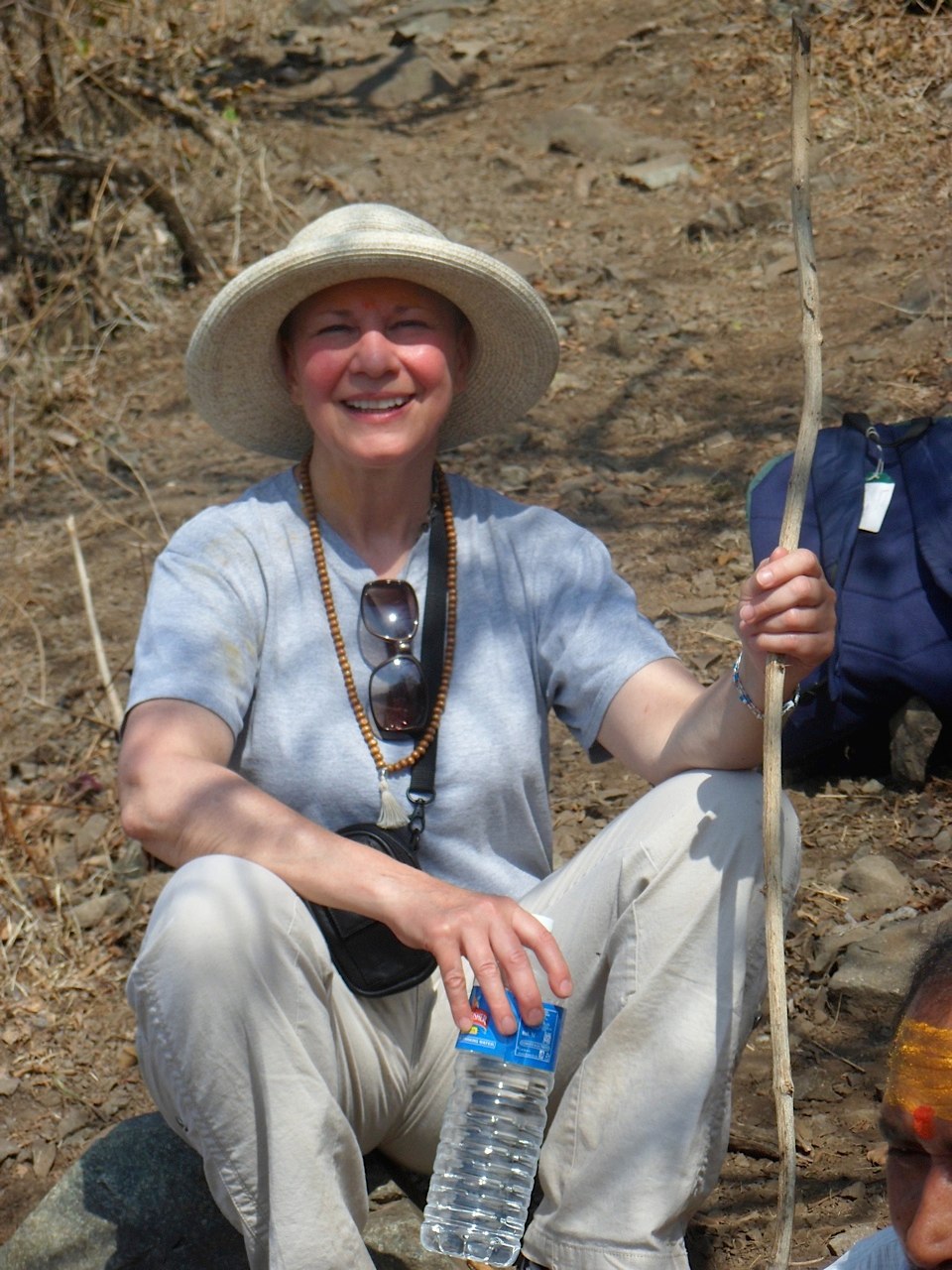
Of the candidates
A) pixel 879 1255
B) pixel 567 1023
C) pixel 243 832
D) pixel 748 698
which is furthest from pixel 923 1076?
pixel 243 832

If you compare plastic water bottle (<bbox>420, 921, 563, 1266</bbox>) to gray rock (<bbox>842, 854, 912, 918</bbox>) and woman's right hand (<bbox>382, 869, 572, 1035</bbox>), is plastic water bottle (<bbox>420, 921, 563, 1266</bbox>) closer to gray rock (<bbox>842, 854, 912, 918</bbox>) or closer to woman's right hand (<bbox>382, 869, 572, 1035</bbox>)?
woman's right hand (<bbox>382, 869, 572, 1035</bbox>)

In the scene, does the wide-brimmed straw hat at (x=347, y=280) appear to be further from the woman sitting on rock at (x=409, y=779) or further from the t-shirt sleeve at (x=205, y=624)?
the t-shirt sleeve at (x=205, y=624)

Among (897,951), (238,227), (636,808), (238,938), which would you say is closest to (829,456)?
(897,951)

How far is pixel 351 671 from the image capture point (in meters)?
2.59

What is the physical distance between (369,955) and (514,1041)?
0.36 meters

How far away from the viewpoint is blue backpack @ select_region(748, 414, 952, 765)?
11.3ft

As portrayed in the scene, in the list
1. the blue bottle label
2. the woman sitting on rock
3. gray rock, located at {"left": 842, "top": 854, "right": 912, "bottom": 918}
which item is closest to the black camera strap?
the woman sitting on rock

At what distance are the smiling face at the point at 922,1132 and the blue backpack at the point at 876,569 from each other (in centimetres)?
181

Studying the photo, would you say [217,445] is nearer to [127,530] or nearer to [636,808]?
[127,530]

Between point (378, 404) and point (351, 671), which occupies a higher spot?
point (378, 404)

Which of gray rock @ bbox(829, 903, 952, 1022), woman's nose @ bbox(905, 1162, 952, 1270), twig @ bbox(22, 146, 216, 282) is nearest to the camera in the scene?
woman's nose @ bbox(905, 1162, 952, 1270)

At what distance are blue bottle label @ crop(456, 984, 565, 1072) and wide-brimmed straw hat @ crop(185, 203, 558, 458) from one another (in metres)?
1.20

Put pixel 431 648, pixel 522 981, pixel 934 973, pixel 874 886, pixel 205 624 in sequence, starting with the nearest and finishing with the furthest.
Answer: pixel 934 973 → pixel 522 981 → pixel 205 624 → pixel 431 648 → pixel 874 886

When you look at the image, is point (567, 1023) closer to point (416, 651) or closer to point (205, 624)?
point (416, 651)
